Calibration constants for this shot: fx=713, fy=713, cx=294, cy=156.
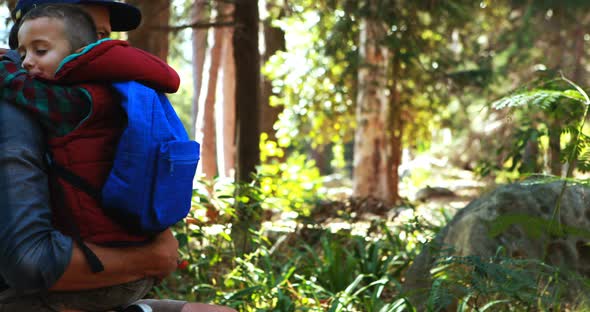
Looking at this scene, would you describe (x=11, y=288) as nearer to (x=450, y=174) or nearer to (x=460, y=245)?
(x=460, y=245)

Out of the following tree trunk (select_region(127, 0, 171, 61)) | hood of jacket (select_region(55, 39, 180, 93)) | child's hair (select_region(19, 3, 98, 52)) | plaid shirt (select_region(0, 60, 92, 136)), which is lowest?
plaid shirt (select_region(0, 60, 92, 136))

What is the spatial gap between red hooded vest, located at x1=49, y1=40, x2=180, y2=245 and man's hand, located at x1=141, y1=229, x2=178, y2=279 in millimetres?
103

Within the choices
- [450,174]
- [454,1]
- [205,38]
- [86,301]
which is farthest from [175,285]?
[450,174]

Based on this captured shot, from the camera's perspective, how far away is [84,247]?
189cm

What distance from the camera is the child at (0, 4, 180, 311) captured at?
6.19 ft

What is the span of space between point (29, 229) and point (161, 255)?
0.42 m

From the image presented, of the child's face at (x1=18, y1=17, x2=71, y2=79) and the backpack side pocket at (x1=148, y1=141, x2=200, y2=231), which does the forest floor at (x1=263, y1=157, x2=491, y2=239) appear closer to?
the backpack side pocket at (x1=148, y1=141, x2=200, y2=231)

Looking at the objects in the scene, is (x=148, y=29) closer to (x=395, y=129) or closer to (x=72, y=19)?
(x=72, y=19)

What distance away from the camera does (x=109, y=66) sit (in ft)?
6.32

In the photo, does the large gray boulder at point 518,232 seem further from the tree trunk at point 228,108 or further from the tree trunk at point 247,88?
the tree trunk at point 228,108

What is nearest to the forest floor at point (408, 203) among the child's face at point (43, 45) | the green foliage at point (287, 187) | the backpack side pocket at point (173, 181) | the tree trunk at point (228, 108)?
the green foliage at point (287, 187)

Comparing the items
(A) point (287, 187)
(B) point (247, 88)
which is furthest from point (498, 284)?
(A) point (287, 187)

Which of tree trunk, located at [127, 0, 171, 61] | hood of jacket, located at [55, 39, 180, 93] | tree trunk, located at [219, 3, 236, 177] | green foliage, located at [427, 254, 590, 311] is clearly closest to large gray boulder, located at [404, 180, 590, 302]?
green foliage, located at [427, 254, 590, 311]

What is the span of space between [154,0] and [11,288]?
5.05 meters
